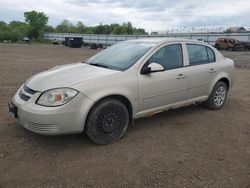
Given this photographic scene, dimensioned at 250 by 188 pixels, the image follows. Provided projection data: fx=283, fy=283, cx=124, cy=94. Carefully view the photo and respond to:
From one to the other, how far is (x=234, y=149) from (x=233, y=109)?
226cm

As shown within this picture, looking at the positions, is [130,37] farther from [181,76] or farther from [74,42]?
[181,76]

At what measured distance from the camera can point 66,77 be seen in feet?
13.5

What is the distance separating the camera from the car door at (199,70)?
528 cm

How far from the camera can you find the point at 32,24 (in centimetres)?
8950

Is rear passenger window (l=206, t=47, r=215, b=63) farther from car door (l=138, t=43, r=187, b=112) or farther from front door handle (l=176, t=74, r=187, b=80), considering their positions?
front door handle (l=176, t=74, r=187, b=80)

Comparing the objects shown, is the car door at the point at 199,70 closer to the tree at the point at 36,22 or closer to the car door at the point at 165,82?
the car door at the point at 165,82

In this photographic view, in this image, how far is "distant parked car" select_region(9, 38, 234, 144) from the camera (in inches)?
149

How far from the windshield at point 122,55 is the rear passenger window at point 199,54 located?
0.93 meters

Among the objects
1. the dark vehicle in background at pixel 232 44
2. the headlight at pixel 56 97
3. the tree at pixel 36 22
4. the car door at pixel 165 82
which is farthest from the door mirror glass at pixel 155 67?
the tree at pixel 36 22

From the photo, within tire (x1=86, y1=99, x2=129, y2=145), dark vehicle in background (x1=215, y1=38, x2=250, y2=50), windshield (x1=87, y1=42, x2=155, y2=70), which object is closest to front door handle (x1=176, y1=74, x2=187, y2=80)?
windshield (x1=87, y1=42, x2=155, y2=70)

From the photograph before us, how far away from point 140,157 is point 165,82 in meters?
1.48

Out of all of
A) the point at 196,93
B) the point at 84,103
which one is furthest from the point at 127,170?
the point at 196,93

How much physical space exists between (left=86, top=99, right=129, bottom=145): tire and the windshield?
0.69m

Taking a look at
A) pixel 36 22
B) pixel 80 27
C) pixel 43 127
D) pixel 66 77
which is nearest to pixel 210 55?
pixel 66 77
